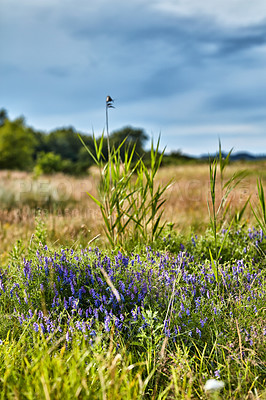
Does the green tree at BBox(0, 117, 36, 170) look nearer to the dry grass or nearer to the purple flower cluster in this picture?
the dry grass

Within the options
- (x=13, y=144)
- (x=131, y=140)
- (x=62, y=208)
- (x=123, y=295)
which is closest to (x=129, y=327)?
(x=123, y=295)

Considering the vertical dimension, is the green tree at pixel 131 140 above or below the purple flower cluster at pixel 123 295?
above

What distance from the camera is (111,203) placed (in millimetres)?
3590

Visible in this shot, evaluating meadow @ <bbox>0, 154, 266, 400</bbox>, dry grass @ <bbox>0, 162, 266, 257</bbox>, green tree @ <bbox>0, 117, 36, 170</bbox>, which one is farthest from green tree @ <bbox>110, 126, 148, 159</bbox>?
green tree @ <bbox>0, 117, 36, 170</bbox>

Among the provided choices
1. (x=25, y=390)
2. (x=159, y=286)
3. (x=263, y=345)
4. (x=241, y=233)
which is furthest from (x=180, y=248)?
(x=25, y=390)

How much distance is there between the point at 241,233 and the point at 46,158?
66.5 feet

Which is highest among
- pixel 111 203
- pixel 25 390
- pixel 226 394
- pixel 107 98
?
pixel 107 98

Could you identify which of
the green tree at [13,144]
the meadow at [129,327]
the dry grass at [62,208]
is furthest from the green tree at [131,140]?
the green tree at [13,144]

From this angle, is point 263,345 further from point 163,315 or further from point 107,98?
point 107,98

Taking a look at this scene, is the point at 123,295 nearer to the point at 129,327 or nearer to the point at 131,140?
the point at 129,327

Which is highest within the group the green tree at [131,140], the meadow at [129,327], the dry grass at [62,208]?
the green tree at [131,140]

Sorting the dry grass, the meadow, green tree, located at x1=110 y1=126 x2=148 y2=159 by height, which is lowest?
the meadow

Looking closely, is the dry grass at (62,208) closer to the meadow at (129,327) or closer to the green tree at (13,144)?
the meadow at (129,327)

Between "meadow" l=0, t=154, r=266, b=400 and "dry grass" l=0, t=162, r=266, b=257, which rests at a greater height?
"dry grass" l=0, t=162, r=266, b=257
